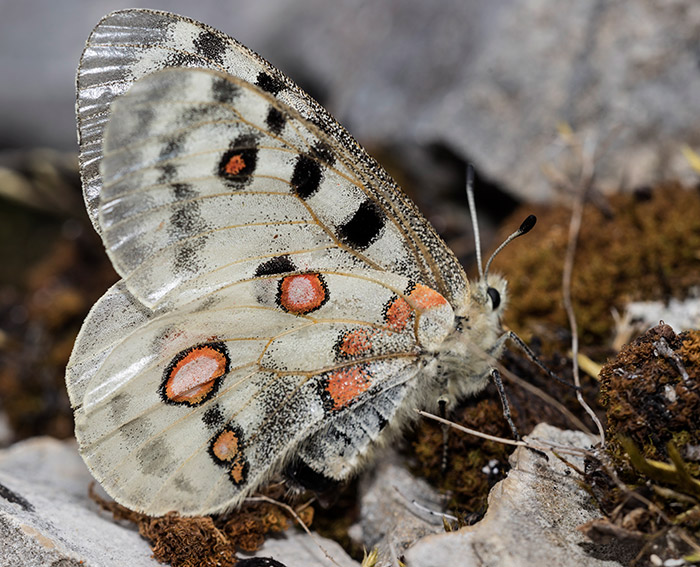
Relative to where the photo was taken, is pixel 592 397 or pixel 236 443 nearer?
pixel 236 443

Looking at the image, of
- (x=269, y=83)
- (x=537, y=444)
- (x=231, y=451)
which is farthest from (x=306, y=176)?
(x=537, y=444)

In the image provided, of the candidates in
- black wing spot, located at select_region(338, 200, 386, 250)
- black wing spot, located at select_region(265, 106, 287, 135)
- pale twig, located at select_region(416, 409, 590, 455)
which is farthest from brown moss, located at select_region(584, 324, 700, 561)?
black wing spot, located at select_region(265, 106, 287, 135)

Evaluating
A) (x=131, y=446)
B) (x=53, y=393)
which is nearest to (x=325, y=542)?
(x=131, y=446)

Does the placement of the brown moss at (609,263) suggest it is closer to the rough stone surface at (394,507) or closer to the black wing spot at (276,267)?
the rough stone surface at (394,507)

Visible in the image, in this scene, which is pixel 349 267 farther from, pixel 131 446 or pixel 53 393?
pixel 53 393

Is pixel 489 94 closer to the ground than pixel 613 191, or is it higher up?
higher up

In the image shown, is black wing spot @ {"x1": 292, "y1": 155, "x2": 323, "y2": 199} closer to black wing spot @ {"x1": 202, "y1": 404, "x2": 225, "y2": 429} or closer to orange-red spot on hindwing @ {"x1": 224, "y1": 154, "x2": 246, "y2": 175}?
orange-red spot on hindwing @ {"x1": 224, "y1": 154, "x2": 246, "y2": 175}
